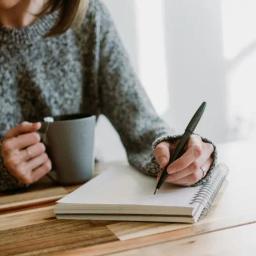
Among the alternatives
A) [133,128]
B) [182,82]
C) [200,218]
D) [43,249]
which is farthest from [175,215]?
[182,82]

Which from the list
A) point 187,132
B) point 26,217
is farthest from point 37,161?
point 187,132

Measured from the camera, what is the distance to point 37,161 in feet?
2.76

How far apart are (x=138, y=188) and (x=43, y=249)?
0.21 metres

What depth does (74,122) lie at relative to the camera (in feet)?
2.73

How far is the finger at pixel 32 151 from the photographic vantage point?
32.7 inches

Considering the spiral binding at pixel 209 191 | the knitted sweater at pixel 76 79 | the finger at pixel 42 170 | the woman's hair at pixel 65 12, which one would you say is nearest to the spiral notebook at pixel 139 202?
the spiral binding at pixel 209 191

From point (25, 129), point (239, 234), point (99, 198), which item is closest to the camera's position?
point (239, 234)

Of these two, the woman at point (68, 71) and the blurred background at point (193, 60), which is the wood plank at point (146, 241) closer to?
the woman at point (68, 71)

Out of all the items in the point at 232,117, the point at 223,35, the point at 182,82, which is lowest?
the point at 232,117

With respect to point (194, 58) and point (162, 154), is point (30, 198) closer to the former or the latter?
point (162, 154)

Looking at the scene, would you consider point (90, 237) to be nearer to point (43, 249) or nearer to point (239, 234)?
point (43, 249)

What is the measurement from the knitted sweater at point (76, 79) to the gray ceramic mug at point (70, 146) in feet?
0.41

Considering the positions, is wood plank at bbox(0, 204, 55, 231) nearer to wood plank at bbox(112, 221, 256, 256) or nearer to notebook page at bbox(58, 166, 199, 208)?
notebook page at bbox(58, 166, 199, 208)

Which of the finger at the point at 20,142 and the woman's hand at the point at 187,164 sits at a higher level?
the finger at the point at 20,142
